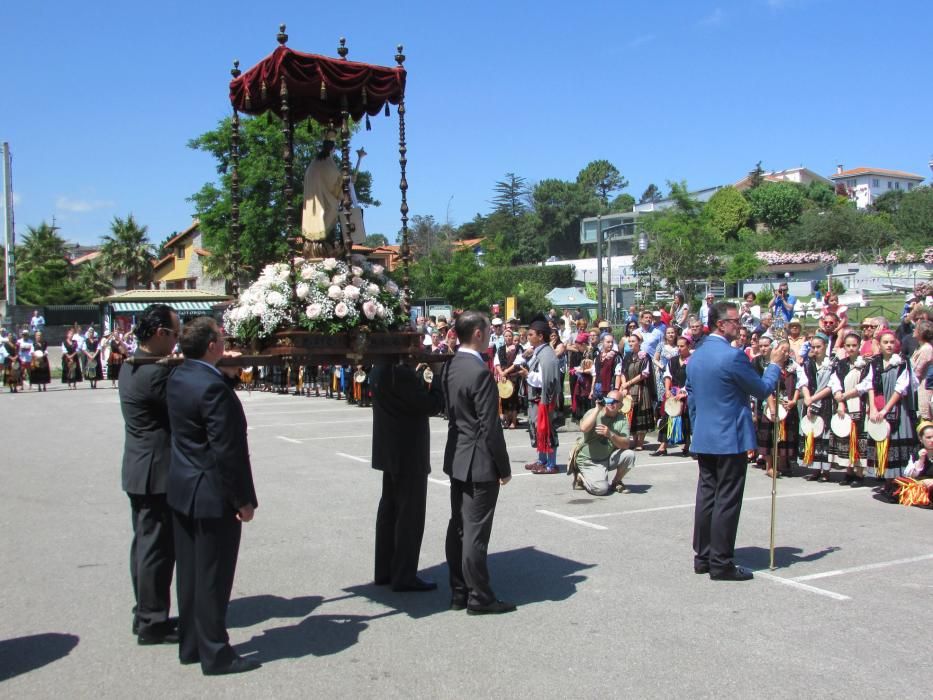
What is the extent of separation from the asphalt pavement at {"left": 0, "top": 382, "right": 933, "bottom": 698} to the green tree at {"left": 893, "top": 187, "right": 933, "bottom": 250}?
61.0m

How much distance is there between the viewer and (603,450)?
1016cm

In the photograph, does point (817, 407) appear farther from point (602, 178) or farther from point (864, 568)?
point (602, 178)

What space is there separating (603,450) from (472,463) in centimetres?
460

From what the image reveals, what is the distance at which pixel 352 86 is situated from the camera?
6.38m

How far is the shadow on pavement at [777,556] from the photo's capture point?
7055 millimetres

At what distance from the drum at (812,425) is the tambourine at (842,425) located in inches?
12.2

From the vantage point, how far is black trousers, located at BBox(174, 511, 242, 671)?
4.89 meters

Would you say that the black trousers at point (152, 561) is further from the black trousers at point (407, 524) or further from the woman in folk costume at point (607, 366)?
the woman in folk costume at point (607, 366)

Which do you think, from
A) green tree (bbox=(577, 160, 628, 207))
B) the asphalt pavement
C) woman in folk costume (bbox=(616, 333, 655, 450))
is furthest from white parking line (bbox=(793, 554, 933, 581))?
green tree (bbox=(577, 160, 628, 207))

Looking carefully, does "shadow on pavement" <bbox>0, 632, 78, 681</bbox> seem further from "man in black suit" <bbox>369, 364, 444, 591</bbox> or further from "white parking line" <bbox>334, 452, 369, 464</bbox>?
"white parking line" <bbox>334, 452, 369, 464</bbox>

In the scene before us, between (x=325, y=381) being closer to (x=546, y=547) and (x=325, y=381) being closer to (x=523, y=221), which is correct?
(x=546, y=547)

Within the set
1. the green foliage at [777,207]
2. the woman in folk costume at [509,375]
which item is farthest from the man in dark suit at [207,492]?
the green foliage at [777,207]

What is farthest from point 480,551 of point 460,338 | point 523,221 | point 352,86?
point 523,221

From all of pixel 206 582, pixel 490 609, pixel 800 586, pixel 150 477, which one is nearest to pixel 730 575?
pixel 800 586
